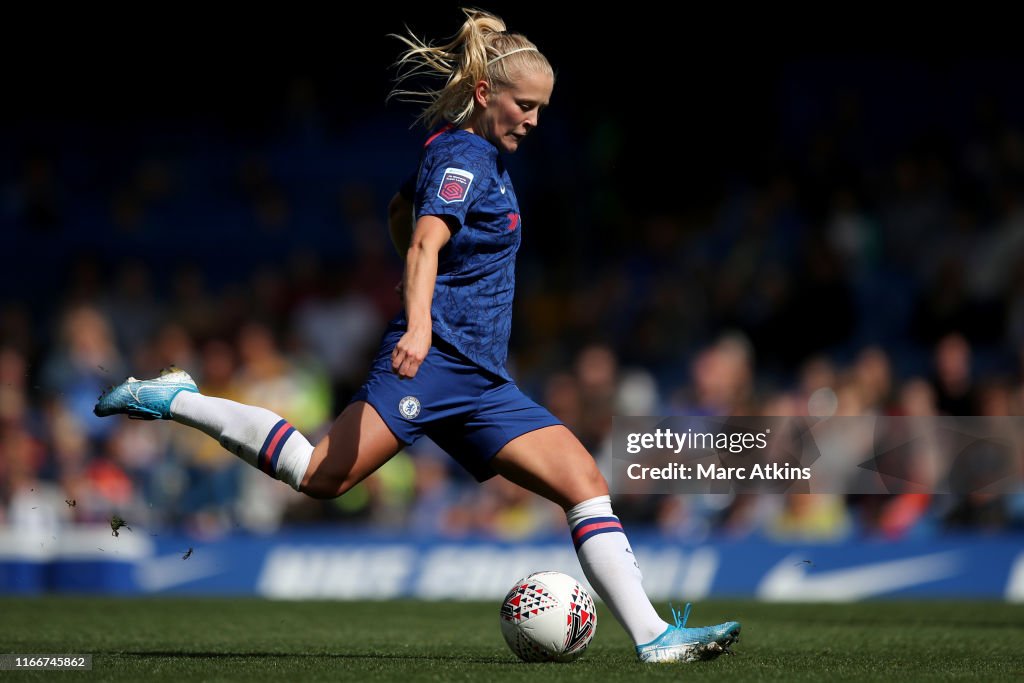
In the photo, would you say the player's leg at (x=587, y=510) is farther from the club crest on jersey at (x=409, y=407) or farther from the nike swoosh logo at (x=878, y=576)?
the nike swoosh logo at (x=878, y=576)

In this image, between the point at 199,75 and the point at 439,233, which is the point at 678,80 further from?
the point at 439,233

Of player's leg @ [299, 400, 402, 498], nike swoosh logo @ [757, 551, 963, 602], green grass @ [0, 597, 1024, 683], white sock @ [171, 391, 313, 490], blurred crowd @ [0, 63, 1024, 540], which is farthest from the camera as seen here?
blurred crowd @ [0, 63, 1024, 540]

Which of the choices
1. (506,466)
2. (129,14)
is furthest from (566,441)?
(129,14)

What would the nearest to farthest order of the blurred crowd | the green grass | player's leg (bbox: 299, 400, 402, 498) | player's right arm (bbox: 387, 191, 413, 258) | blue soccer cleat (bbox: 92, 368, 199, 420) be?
the green grass
player's leg (bbox: 299, 400, 402, 498)
blue soccer cleat (bbox: 92, 368, 199, 420)
player's right arm (bbox: 387, 191, 413, 258)
the blurred crowd

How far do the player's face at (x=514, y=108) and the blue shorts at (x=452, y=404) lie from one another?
729 millimetres

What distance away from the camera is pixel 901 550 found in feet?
32.6

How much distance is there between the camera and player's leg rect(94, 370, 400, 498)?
4.89 meters

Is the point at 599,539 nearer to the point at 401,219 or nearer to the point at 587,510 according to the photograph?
the point at 587,510

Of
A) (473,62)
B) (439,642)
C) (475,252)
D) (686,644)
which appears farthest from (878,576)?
(473,62)

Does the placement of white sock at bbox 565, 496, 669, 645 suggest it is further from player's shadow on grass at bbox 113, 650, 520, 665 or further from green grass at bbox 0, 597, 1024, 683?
player's shadow on grass at bbox 113, 650, 520, 665

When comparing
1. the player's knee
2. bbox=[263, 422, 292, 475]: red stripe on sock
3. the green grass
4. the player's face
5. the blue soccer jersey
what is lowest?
the green grass

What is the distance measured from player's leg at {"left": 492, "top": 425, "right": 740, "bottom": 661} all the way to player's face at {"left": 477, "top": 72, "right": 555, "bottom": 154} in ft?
3.30

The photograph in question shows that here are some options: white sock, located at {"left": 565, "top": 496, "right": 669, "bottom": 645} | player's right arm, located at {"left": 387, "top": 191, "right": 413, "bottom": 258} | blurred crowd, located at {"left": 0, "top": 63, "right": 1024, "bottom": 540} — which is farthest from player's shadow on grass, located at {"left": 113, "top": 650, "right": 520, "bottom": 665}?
blurred crowd, located at {"left": 0, "top": 63, "right": 1024, "bottom": 540}

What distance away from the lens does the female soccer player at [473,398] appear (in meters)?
4.90
